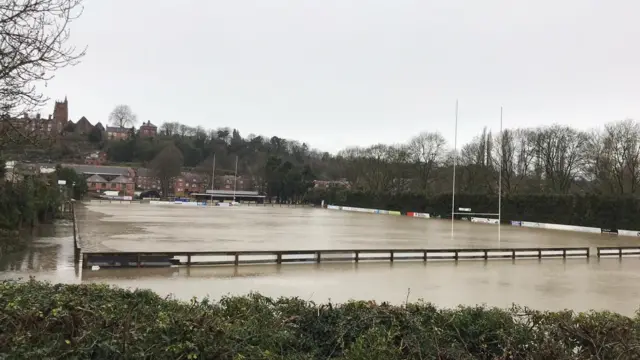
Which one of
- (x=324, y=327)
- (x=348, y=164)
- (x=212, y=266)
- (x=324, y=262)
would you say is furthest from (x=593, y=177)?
(x=324, y=327)

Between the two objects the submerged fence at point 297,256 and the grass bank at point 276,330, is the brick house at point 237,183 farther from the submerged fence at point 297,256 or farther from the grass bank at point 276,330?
the grass bank at point 276,330

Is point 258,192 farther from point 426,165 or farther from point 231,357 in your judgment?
point 231,357

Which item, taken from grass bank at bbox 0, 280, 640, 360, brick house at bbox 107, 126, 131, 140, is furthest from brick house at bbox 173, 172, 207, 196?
grass bank at bbox 0, 280, 640, 360

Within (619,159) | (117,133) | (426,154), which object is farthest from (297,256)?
(117,133)

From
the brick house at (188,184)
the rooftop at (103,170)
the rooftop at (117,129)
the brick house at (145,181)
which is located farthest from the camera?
the rooftop at (117,129)

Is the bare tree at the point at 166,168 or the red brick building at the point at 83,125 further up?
the red brick building at the point at 83,125

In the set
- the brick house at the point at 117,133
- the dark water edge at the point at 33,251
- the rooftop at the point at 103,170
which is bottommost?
the dark water edge at the point at 33,251

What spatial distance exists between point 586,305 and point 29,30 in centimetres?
1432

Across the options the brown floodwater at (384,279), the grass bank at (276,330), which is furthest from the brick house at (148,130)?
the grass bank at (276,330)

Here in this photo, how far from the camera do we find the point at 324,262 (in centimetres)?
1972

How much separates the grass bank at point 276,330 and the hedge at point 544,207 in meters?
51.6

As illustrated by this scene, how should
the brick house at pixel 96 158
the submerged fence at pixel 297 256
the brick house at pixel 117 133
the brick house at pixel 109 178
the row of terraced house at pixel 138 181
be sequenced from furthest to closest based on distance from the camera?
the brick house at pixel 117 133
the brick house at pixel 96 158
the row of terraced house at pixel 138 181
the brick house at pixel 109 178
the submerged fence at pixel 297 256

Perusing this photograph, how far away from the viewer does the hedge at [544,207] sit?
4944cm

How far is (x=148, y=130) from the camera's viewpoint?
162875mm
